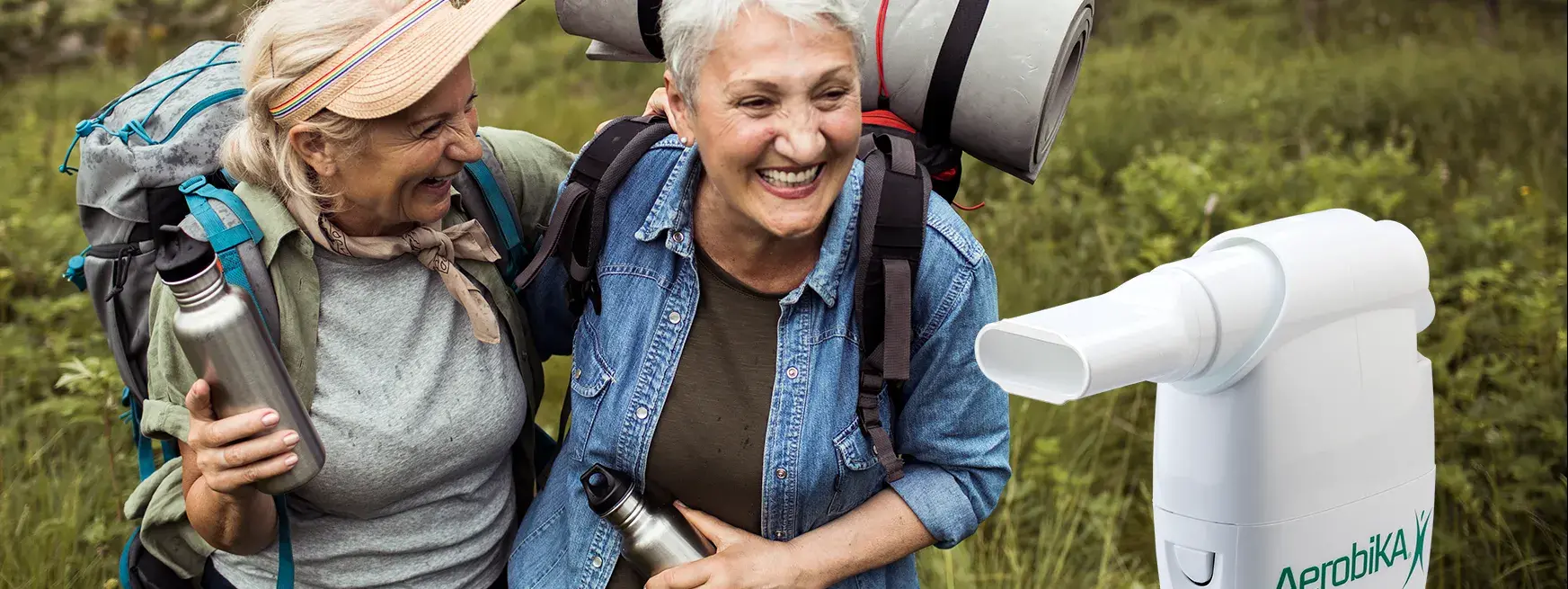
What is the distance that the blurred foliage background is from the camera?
3.38 metres

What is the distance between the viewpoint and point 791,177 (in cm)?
180

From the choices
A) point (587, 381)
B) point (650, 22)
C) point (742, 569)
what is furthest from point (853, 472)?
point (650, 22)

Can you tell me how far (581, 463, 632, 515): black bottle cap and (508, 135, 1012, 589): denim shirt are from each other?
0.16 ft

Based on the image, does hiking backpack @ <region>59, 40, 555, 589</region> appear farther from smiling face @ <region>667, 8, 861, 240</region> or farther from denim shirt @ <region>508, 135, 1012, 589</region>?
smiling face @ <region>667, 8, 861, 240</region>

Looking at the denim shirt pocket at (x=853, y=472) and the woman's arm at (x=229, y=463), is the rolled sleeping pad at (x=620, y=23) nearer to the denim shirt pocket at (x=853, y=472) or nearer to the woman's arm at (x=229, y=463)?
the denim shirt pocket at (x=853, y=472)

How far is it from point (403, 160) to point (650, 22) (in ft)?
1.49

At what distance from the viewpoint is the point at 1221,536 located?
1.50 meters

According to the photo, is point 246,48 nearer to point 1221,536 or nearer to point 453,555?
point 453,555

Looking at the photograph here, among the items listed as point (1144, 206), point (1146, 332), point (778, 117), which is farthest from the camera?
point (1144, 206)

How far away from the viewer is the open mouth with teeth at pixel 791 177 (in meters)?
1.80

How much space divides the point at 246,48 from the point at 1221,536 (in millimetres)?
1526

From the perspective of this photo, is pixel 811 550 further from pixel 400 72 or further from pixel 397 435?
pixel 400 72

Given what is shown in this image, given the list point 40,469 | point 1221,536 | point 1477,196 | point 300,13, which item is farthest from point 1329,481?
point 1477,196

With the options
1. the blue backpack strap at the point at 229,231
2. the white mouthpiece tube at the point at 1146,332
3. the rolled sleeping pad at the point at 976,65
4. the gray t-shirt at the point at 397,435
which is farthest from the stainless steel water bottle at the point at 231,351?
the white mouthpiece tube at the point at 1146,332
